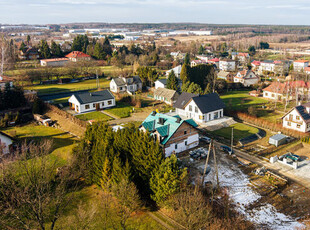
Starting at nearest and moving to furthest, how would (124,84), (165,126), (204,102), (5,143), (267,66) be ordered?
(5,143), (165,126), (204,102), (124,84), (267,66)

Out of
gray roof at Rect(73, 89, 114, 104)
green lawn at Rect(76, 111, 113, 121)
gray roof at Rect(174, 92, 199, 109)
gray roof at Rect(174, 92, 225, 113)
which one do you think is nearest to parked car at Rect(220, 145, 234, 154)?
gray roof at Rect(174, 92, 225, 113)

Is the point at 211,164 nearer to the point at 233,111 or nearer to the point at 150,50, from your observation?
the point at 233,111

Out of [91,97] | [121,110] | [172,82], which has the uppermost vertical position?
[172,82]

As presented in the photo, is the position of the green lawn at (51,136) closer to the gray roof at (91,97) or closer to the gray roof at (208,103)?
the gray roof at (91,97)

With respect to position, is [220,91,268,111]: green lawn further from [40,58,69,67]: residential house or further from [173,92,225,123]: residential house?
[40,58,69,67]: residential house

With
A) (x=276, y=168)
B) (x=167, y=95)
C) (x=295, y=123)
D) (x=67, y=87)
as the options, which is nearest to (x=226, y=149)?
(x=276, y=168)

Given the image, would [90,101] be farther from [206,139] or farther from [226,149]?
[226,149]

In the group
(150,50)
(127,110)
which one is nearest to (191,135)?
(127,110)
